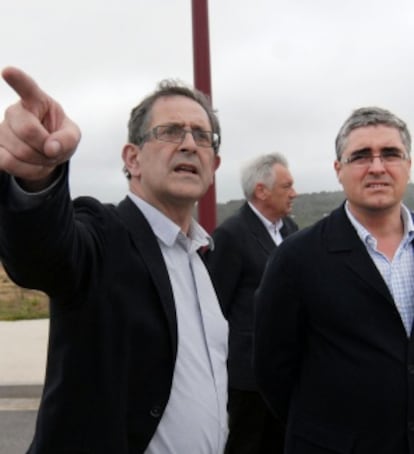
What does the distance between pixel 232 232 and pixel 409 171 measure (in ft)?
4.05

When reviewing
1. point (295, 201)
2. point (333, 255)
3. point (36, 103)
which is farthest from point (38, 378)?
point (36, 103)

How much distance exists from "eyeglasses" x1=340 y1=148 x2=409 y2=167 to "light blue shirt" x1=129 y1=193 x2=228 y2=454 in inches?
27.5

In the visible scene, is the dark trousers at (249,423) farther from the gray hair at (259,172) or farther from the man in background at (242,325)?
→ the gray hair at (259,172)

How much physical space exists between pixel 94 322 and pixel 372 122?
1.30 metres

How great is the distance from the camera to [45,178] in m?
1.12

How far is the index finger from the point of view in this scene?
96cm

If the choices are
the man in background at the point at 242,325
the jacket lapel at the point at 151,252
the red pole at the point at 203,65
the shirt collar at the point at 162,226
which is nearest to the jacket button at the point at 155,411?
the jacket lapel at the point at 151,252

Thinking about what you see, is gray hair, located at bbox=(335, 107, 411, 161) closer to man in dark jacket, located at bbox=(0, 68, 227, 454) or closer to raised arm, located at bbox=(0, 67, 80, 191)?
man in dark jacket, located at bbox=(0, 68, 227, 454)

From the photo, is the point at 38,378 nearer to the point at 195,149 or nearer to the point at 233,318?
the point at 233,318

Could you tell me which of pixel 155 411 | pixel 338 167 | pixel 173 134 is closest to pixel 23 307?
pixel 338 167

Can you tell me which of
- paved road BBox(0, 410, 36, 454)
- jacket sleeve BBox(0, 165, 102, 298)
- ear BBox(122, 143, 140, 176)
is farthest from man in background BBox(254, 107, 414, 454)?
paved road BBox(0, 410, 36, 454)

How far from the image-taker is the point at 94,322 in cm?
131

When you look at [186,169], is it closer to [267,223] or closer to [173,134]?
[173,134]

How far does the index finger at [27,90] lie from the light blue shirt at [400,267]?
4.46 ft
